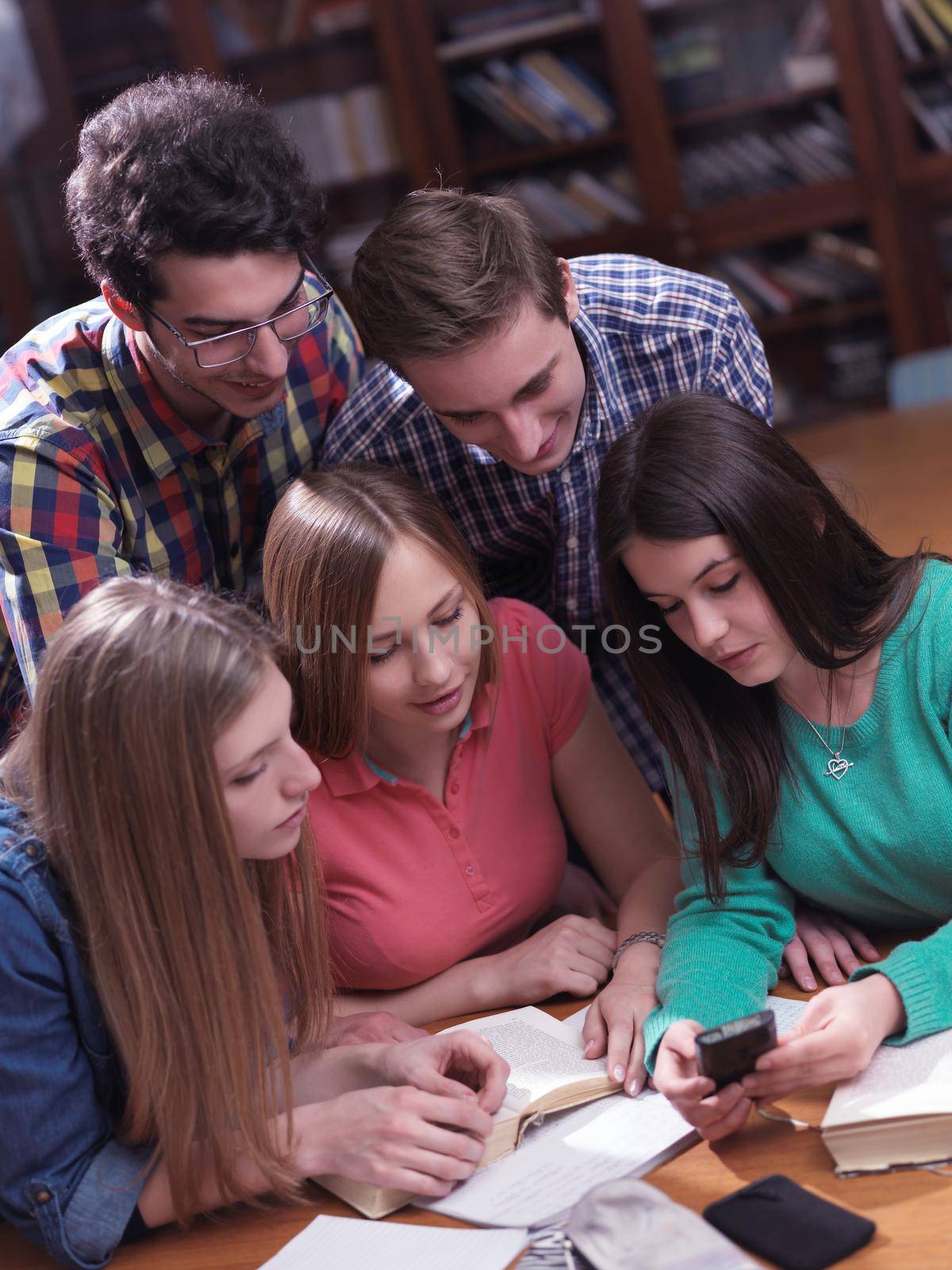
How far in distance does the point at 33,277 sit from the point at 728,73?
2402 millimetres

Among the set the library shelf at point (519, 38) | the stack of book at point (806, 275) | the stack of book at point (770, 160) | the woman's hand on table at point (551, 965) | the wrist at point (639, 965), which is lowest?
the stack of book at point (806, 275)

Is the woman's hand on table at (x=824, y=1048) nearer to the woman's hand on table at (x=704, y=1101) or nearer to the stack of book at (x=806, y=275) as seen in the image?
the woman's hand on table at (x=704, y=1101)

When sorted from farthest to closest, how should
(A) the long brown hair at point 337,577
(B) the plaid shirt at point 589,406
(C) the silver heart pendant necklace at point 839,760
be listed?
(B) the plaid shirt at point 589,406
(A) the long brown hair at point 337,577
(C) the silver heart pendant necklace at point 839,760

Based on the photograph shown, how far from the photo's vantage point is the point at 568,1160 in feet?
3.79

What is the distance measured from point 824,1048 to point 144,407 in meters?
1.14

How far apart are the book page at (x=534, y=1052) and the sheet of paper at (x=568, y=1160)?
31 millimetres

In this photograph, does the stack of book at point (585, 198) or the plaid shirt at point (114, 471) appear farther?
the stack of book at point (585, 198)

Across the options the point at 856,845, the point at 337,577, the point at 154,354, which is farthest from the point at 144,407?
the point at 856,845

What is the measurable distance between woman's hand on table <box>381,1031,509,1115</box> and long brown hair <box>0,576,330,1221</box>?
12cm

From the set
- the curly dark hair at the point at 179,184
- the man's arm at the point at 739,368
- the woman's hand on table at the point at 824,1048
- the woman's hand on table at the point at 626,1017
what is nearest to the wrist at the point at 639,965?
the woman's hand on table at the point at 626,1017

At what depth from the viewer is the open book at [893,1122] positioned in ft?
3.41

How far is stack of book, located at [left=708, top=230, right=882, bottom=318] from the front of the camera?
454 centimetres

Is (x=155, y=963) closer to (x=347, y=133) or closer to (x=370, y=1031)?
(x=370, y=1031)

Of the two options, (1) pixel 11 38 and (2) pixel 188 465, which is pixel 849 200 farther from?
(2) pixel 188 465
